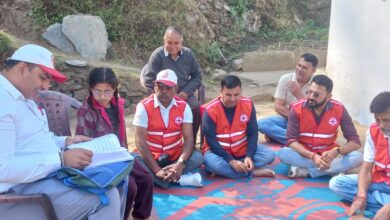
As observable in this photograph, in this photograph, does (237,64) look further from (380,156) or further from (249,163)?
(380,156)

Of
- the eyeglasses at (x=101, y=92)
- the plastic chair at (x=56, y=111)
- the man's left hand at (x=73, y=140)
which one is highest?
the eyeglasses at (x=101, y=92)

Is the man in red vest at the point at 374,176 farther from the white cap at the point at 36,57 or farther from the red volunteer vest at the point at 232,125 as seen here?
the white cap at the point at 36,57

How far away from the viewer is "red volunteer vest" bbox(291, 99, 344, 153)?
4738 mm

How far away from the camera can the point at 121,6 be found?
10148 millimetres

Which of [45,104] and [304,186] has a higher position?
[45,104]

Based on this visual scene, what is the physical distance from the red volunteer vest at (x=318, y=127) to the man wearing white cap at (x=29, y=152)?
2441 mm

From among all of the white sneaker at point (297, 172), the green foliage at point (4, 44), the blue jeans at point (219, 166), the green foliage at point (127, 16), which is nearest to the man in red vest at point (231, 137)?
the blue jeans at point (219, 166)

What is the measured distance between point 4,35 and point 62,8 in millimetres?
2086

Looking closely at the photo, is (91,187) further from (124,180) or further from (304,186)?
(304,186)

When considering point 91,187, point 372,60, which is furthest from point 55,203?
point 372,60

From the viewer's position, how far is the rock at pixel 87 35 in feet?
29.5

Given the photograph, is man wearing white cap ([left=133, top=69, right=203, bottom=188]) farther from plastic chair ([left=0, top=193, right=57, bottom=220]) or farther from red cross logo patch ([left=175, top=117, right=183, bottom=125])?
plastic chair ([left=0, top=193, right=57, bottom=220])

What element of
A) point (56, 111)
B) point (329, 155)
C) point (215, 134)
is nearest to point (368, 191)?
point (329, 155)

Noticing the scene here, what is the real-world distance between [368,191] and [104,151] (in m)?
2.14
